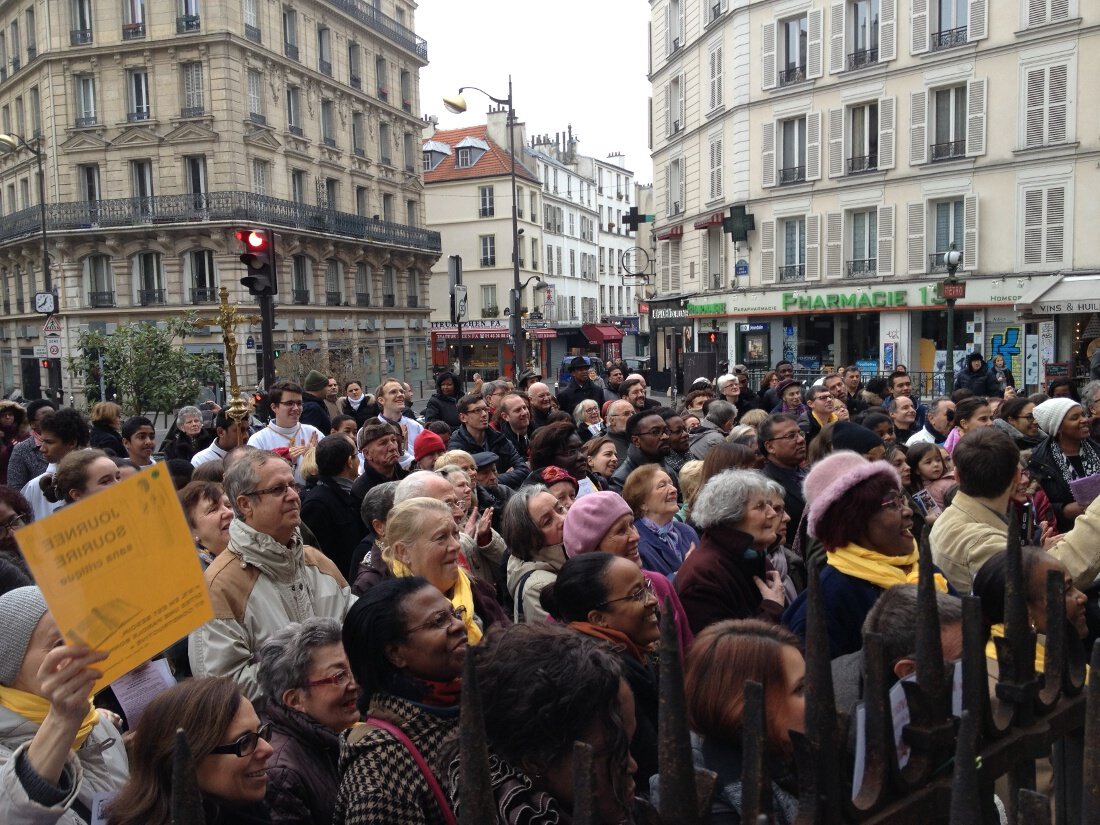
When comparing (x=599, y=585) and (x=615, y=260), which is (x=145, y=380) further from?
(x=615, y=260)

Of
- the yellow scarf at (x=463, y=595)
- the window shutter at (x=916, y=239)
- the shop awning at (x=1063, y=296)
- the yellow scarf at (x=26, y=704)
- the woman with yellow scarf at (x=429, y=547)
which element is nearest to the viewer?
the yellow scarf at (x=26, y=704)

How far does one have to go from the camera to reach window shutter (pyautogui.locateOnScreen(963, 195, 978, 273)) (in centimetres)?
2606

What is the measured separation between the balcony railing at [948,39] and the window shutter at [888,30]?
1042 mm

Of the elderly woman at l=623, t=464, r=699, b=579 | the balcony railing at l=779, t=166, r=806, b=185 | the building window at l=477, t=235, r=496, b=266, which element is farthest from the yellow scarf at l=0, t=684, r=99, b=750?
the building window at l=477, t=235, r=496, b=266

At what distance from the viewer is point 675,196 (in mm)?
36438

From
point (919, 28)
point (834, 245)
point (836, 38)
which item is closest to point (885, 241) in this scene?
point (834, 245)

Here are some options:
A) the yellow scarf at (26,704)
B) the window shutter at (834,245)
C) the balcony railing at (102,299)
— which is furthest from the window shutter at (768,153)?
the yellow scarf at (26,704)

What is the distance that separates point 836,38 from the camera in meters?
28.3

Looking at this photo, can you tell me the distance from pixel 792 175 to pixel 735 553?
2813 cm

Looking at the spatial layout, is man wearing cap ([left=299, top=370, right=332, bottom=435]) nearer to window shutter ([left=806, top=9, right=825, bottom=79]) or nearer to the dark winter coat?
the dark winter coat

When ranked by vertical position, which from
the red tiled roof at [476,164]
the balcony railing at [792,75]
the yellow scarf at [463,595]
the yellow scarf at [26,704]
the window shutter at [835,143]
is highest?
the red tiled roof at [476,164]

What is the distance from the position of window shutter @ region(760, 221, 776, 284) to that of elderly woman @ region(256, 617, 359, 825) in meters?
29.3

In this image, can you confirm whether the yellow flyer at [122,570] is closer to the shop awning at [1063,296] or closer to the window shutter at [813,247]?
the shop awning at [1063,296]

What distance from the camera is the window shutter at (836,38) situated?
28.1 m
